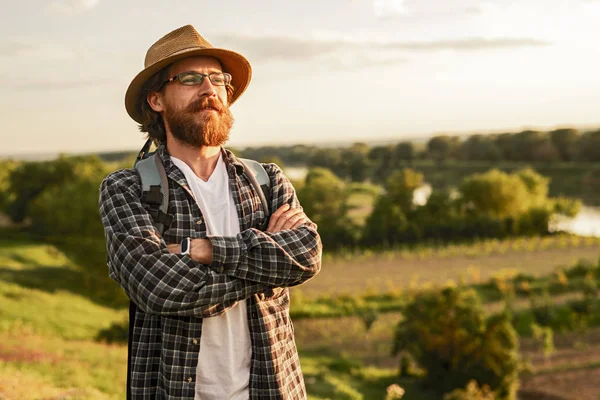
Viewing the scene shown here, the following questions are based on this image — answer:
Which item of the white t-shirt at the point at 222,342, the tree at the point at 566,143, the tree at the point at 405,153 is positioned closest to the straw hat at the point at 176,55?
the white t-shirt at the point at 222,342

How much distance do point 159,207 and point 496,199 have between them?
46068 millimetres

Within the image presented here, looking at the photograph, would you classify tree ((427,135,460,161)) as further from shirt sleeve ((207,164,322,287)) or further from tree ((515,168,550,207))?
shirt sleeve ((207,164,322,287))

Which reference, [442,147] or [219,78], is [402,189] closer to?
[219,78]

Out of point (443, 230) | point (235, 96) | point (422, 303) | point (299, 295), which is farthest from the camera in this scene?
point (443, 230)

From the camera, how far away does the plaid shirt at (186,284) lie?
219 cm

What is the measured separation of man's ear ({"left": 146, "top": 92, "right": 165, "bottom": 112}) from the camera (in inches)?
101

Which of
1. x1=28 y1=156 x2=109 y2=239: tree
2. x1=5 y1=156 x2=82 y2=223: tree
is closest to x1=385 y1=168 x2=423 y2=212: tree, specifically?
x1=28 y1=156 x2=109 y2=239: tree

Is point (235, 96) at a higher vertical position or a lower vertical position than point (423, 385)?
higher

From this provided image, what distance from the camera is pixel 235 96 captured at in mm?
2955

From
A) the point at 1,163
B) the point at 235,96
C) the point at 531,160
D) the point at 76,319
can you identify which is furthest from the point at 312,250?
the point at 531,160

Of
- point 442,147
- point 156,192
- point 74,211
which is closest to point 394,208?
point 74,211

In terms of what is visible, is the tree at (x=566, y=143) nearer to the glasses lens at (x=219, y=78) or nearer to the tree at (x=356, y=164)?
the tree at (x=356, y=164)

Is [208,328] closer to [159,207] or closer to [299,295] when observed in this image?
[159,207]

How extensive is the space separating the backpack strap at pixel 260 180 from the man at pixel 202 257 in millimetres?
35
